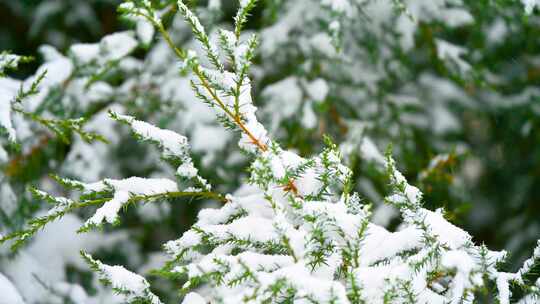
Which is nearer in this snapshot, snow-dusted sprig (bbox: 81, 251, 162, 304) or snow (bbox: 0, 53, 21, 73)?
snow-dusted sprig (bbox: 81, 251, 162, 304)

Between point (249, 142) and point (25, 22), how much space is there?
2819 millimetres

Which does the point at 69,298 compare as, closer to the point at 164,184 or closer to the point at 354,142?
the point at 164,184

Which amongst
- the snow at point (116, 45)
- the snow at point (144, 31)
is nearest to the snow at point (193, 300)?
the snow at point (144, 31)

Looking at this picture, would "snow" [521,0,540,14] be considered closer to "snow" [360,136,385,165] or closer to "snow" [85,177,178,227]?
"snow" [360,136,385,165]

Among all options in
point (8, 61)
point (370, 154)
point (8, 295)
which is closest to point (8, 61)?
point (8, 61)

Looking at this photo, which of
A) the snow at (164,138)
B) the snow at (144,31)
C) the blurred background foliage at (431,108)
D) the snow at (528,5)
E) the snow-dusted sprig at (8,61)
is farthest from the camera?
the blurred background foliage at (431,108)

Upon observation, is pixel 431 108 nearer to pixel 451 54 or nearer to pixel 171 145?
pixel 451 54

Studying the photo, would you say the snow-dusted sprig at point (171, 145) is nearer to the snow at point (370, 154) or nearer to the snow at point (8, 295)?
the snow at point (8, 295)

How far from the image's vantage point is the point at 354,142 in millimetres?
2633

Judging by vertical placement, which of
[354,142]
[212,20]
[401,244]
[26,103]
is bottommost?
[401,244]

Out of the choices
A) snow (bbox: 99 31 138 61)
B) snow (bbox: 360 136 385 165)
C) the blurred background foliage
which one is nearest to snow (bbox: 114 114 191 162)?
snow (bbox: 99 31 138 61)

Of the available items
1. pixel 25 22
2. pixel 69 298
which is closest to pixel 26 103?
pixel 69 298

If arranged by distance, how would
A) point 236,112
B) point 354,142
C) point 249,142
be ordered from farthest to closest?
point 354,142 → point 249,142 → point 236,112

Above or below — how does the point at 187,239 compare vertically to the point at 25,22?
below
